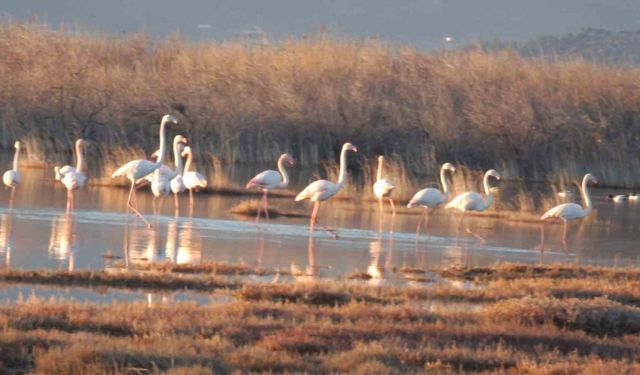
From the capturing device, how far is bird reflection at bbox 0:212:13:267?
56.7ft

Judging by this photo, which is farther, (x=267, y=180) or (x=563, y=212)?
(x=267, y=180)

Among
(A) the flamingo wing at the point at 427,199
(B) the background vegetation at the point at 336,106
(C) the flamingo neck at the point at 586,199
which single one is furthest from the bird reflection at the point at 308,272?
(B) the background vegetation at the point at 336,106

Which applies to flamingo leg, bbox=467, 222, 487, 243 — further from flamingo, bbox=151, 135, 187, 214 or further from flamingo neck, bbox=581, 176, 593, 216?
flamingo, bbox=151, 135, 187, 214

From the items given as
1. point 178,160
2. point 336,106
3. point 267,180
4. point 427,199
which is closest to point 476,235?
point 427,199

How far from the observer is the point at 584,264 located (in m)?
21.3

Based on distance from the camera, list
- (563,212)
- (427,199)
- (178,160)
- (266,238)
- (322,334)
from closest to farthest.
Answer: (322,334) < (266,238) < (563,212) < (427,199) < (178,160)

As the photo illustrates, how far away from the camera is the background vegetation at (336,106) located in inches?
1563

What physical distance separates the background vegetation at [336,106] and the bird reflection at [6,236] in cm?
1585

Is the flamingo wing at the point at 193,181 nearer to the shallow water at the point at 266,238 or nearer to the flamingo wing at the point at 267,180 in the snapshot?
the shallow water at the point at 266,238

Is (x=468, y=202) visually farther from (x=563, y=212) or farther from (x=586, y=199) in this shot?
(x=586, y=199)

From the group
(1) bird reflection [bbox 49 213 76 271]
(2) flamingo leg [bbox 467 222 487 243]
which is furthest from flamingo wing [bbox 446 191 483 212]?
(1) bird reflection [bbox 49 213 76 271]

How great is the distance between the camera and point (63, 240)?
1956 cm

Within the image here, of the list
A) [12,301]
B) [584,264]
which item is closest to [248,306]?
[12,301]

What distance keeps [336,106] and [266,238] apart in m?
19.0
